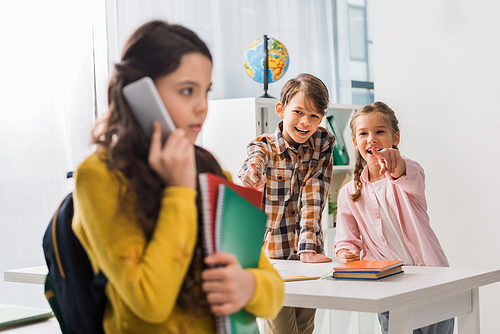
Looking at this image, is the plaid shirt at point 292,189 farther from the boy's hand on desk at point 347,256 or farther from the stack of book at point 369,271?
the stack of book at point 369,271

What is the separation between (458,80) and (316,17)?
53.4 inches

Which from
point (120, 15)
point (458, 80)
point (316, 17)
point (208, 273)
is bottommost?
point (208, 273)

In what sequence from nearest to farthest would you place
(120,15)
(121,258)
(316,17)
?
(121,258), (120,15), (316,17)

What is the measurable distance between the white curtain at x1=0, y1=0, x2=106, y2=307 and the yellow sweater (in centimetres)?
159

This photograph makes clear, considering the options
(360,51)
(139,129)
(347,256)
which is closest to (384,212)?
(347,256)

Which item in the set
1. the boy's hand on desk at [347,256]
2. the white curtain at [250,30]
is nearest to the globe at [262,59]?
the white curtain at [250,30]

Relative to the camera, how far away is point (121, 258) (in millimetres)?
652

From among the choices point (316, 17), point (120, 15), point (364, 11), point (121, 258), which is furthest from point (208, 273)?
point (364, 11)

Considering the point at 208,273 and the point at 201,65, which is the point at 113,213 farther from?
the point at 201,65

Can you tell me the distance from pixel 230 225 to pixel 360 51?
12.8ft

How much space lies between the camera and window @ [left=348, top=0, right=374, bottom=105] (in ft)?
14.3

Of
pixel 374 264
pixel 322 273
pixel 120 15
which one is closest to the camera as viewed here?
pixel 374 264

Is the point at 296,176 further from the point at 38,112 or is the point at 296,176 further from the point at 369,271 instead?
the point at 38,112

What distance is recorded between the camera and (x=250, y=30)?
3410 millimetres
